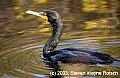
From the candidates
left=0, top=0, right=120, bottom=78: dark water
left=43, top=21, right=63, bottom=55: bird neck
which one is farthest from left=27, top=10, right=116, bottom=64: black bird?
left=0, top=0, right=120, bottom=78: dark water

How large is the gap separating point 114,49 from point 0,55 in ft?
7.98

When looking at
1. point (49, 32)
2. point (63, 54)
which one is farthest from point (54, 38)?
point (49, 32)

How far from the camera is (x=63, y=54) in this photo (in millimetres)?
8578

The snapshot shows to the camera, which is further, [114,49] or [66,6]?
[66,6]

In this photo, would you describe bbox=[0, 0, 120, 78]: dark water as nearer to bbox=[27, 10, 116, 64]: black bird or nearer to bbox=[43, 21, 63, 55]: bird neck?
bbox=[27, 10, 116, 64]: black bird

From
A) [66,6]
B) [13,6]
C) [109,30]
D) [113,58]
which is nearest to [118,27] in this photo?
[109,30]

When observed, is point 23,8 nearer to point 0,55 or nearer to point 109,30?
point 109,30

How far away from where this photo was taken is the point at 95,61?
8.16 m

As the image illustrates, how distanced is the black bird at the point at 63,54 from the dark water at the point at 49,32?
132 millimetres

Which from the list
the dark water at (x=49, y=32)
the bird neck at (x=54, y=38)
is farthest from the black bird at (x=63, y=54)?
the dark water at (x=49, y=32)

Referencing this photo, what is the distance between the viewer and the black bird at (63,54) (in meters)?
8.20

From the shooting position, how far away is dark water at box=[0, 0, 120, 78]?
8.06m

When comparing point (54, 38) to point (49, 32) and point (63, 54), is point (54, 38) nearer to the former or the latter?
point (63, 54)

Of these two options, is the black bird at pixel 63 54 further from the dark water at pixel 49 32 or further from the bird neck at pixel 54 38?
the dark water at pixel 49 32
